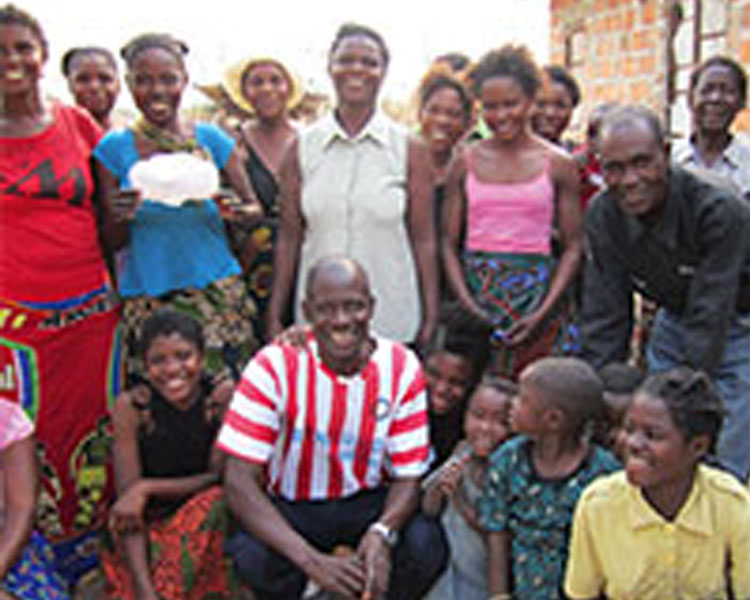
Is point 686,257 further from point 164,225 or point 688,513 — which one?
point 164,225

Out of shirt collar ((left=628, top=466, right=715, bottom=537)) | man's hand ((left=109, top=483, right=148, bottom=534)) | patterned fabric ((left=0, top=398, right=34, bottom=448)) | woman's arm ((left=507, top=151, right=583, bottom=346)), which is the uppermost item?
woman's arm ((left=507, top=151, right=583, bottom=346))

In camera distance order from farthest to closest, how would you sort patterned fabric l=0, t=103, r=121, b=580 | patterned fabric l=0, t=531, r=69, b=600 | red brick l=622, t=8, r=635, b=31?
red brick l=622, t=8, r=635, b=31 → patterned fabric l=0, t=103, r=121, b=580 → patterned fabric l=0, t=531, r=69, b=600

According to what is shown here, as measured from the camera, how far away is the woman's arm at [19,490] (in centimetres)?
278

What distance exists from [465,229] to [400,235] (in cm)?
30

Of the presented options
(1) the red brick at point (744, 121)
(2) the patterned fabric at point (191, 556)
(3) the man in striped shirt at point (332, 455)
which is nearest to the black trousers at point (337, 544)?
(3) the man in striped shirt at point (332, 455)

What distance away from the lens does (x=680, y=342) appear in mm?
3188

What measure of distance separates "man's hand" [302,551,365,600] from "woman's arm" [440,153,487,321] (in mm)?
1196

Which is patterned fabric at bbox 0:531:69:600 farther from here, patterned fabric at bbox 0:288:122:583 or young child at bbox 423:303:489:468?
young child at bbox 423:303:489:468

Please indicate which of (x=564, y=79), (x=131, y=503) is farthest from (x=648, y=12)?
(x=131, y=503)

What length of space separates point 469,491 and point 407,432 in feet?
1.04

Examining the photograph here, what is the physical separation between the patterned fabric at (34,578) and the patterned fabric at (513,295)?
1.79 m

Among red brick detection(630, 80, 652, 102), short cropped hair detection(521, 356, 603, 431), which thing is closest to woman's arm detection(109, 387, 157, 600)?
short cropped hair detection(521, 356, 603, 431)

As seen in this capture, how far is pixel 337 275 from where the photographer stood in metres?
2.88

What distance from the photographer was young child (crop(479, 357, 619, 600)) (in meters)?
2.80
